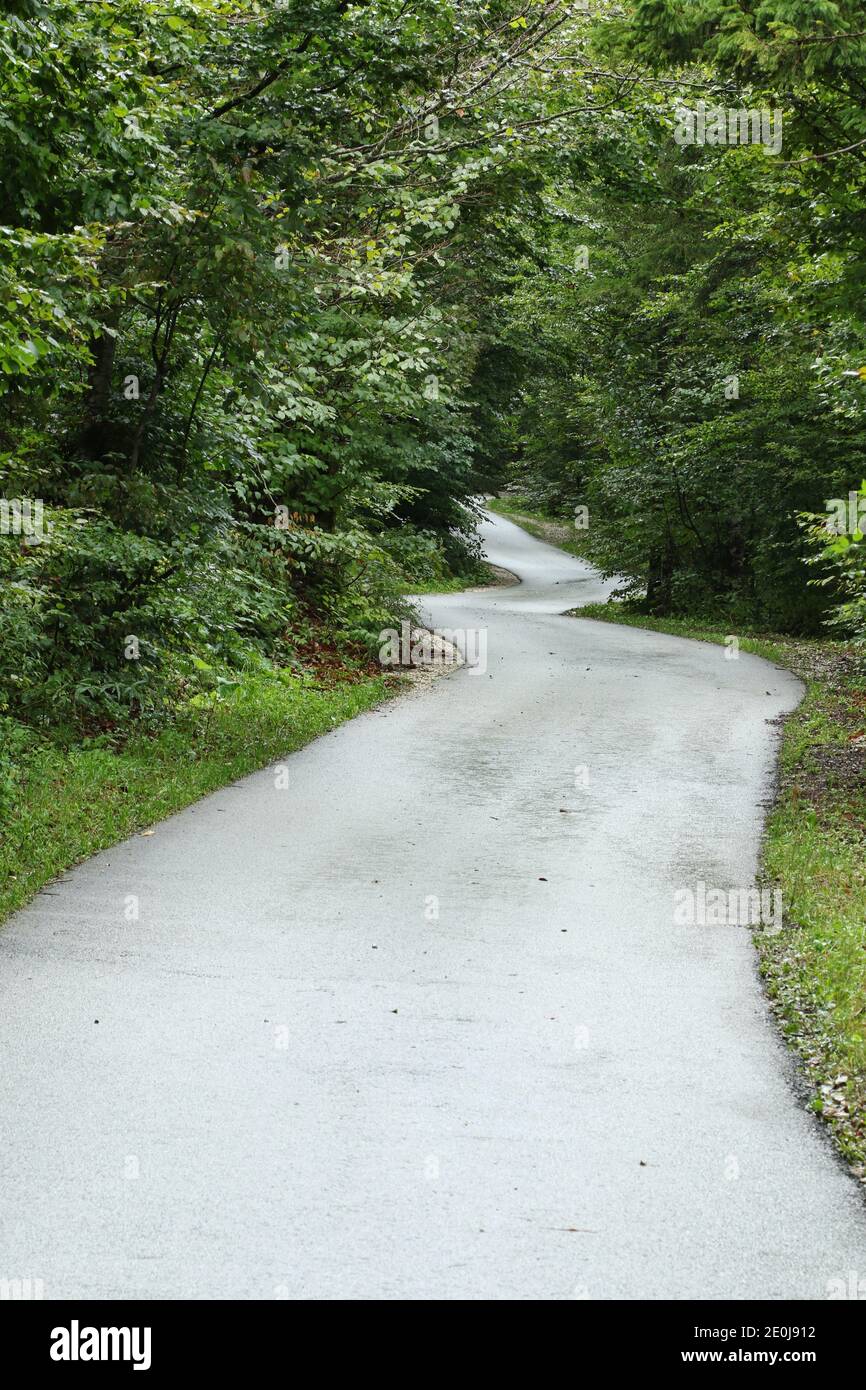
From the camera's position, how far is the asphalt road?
4.11 meters

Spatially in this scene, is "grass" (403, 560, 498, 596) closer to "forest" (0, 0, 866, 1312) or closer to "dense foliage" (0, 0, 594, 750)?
"forest" (0, 0, 866, 1312)

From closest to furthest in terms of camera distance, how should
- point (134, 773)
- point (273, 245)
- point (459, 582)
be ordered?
point (134, 773)
point (273, 245)
point (459, 582)

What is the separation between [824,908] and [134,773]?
560cm

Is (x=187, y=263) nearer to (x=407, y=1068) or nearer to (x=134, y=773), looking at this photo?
(x=134, y=773)

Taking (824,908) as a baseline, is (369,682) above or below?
above

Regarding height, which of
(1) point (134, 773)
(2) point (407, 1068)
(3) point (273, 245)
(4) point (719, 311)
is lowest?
(2) point (407, 1068)

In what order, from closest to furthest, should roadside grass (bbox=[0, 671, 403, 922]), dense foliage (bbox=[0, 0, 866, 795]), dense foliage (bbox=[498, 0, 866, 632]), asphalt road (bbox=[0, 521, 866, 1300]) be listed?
asphalt road (bbox=[0, 521, 866, 1300]) < roadside grass (bbox=[0, 671, 403, 922]) < dense foliage (bbox=[0, 0, 866, 795]) < dense foliage (bbox=[498, 0, 866, 632])

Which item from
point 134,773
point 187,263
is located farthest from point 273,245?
point 134,773

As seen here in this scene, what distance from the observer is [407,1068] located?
18.2 ft

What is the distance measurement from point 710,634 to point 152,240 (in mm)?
16426

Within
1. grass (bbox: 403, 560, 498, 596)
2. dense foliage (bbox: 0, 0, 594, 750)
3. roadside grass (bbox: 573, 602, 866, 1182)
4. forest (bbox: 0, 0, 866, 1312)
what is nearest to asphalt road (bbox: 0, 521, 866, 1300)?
forest (bbox: 0, 0, 866, 1312)

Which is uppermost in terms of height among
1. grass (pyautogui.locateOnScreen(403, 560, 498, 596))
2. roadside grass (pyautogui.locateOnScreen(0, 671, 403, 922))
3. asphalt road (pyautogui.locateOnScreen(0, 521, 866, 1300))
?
grass (pyautogui.locateOnScreen(403, 560, 498, 596))

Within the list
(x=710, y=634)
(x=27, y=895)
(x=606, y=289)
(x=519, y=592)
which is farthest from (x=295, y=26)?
(x=519, y=592)

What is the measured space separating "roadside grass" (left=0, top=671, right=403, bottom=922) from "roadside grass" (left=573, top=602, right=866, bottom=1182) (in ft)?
14.8
